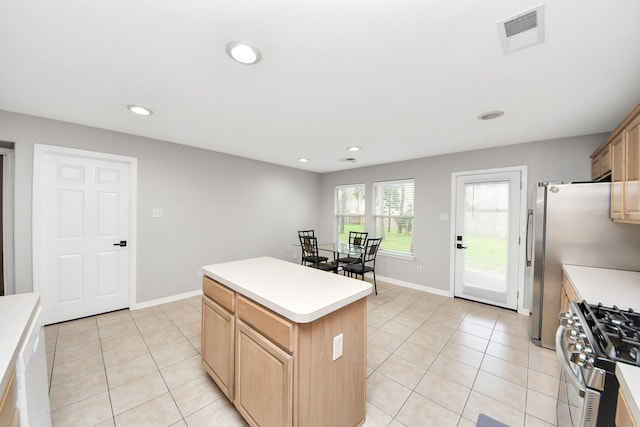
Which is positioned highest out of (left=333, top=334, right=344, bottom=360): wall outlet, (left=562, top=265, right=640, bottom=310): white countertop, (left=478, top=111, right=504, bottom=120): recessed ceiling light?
(left=478, top=111, right=504, bottom=120): recessed ceiling light

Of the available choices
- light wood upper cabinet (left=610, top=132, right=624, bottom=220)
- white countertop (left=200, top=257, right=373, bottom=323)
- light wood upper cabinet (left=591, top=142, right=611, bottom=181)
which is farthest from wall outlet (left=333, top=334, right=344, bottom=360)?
light wood upper cabinet (left=591, top=142, right=611, bottom=181)

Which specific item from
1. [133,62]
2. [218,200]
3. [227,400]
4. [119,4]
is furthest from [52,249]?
[119,4]

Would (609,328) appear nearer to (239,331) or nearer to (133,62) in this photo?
(239,331)

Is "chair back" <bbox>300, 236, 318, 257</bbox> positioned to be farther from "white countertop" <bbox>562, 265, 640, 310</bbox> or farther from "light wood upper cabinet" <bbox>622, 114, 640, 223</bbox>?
"light wood upper cabinet" <bbox>622, 114, 640, 223</bbox>

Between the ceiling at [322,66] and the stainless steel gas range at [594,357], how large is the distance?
158 centimetres

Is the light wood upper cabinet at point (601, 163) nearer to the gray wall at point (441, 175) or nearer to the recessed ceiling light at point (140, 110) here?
the gray wall at point (441, 175)

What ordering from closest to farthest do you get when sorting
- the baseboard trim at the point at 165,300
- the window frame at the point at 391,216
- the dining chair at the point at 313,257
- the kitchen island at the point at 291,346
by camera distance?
the kitchen island at the point at 291,346
the baseboard trim at the point at 165,300
the dining chair at the point at 313,257
the window frame at the point at 391,216

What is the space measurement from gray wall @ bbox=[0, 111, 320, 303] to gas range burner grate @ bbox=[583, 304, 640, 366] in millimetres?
4317

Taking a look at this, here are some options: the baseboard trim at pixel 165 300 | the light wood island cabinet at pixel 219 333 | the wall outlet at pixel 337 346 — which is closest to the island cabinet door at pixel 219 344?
the light wood island cabinet at pixel 219 333

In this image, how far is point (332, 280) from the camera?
1.71m

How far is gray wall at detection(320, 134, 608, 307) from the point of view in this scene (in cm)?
311

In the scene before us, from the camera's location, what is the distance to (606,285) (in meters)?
1.86

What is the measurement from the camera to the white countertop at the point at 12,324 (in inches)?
34.3

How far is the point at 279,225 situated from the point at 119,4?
164 inches
